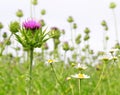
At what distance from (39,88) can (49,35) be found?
73.3 inches

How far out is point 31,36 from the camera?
65.3 inches

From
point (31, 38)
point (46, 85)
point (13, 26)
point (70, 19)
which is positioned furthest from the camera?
point (70, 19)

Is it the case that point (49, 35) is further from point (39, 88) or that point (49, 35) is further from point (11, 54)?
point (11, 54)

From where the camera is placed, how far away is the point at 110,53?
8.03ft

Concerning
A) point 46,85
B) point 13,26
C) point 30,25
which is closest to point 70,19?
point 46,85

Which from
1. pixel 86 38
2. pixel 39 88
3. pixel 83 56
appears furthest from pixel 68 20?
pixel 39 88

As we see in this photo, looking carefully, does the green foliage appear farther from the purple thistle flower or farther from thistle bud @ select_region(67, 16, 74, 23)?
thistle bud @ select_region(67, 16, 74, 23)

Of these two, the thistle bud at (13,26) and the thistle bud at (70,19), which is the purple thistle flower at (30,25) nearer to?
the thistle bud at (13,26)

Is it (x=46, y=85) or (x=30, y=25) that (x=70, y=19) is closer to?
(x=46, y=85)

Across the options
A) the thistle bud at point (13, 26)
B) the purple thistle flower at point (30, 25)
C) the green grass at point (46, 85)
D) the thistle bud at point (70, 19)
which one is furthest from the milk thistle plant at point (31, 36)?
the thistle bud at point (70, 19)

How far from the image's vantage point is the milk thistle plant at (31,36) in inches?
63.9

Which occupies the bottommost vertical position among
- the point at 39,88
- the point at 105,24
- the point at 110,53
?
the point at 39,88

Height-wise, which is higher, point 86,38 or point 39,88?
point 86,38

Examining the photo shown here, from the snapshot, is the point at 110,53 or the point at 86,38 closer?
the point at 110,53
